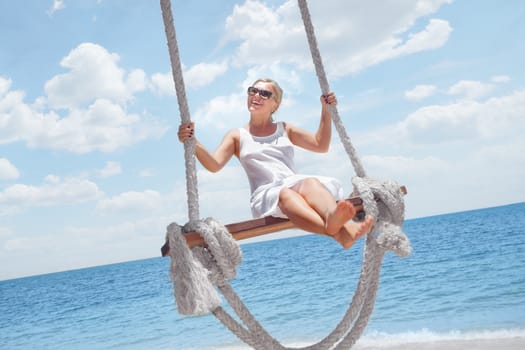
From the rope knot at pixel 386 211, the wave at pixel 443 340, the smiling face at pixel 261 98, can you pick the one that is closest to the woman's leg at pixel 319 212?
the rope knot at pixel 386 211

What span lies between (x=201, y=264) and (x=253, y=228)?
24 centimetres

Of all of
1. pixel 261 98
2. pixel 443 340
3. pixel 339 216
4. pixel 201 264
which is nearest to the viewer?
pixel 339 216

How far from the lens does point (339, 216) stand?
77.4 inches

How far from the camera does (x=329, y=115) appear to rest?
2662 mm

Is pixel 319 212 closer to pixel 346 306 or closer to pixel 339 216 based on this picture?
pixel 339 216

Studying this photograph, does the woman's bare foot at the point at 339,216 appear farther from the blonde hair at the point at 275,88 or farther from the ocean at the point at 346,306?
the ocean at the point at 346,306

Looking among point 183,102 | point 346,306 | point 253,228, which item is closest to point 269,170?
point 253,228

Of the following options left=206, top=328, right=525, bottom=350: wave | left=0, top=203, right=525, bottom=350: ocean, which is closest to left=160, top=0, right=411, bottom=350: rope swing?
left=0, top=203, right=525, bottom=350: ocean

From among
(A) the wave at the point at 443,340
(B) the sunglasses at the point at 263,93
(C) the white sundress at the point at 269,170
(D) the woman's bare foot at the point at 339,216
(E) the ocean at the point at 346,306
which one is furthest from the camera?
(E) the ocean at the point at 346,306

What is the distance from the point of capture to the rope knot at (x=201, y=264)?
1998 mm

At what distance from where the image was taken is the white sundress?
231 centimetres

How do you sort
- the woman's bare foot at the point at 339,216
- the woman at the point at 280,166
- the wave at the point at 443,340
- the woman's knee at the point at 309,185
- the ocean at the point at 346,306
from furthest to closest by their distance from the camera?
the ocean at the point at 346,306
the wave at the point at 443,340
the woman's knee at the point at 309,185
the woman at the point at 280,166
the woman's bare foot at the point at 339,216

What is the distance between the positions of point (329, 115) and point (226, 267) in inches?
38.1

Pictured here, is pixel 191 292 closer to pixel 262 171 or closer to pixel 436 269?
pixel 262 171
